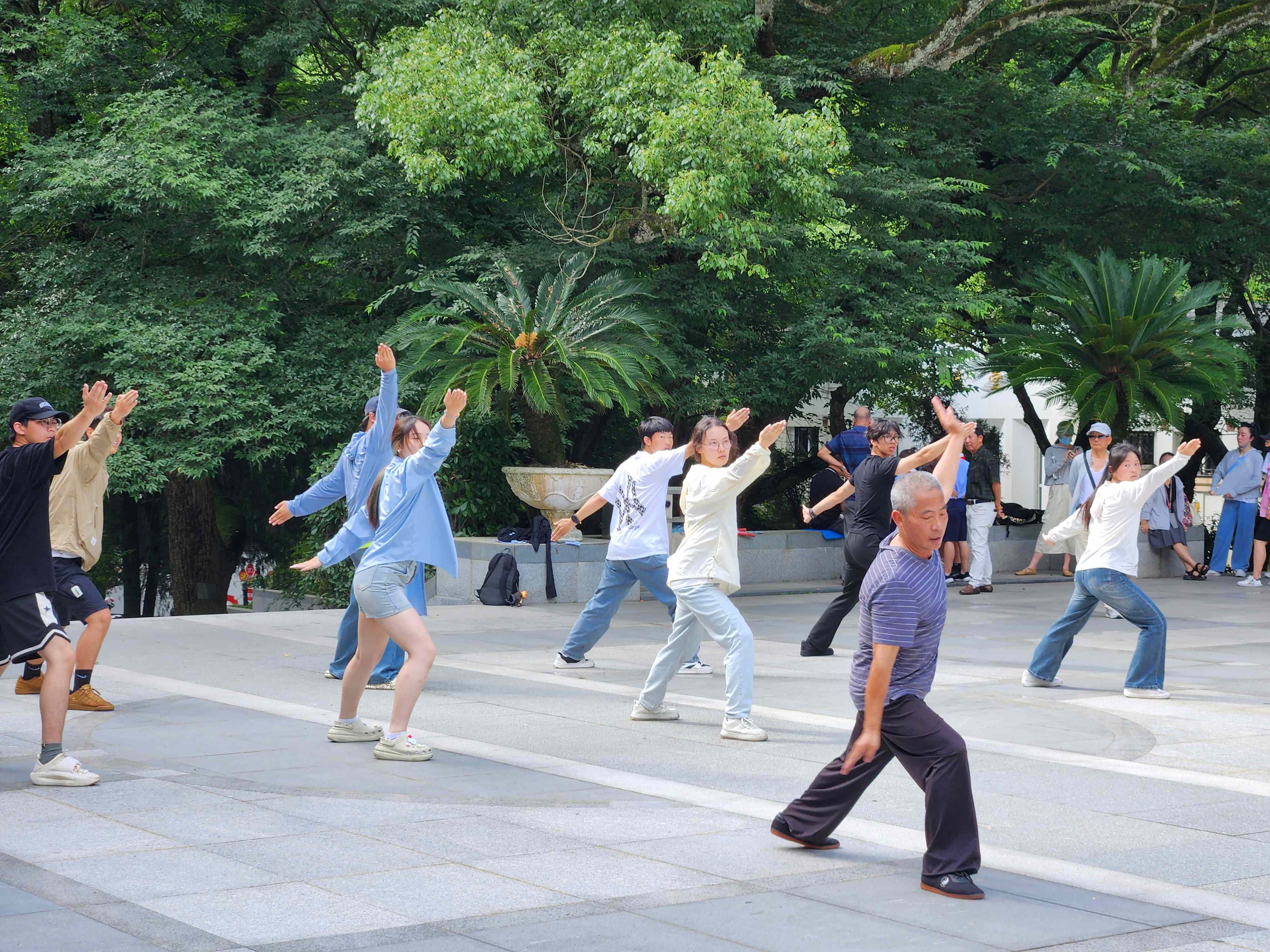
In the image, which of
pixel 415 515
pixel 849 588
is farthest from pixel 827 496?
pixel 415 515

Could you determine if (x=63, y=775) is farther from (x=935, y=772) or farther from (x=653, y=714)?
(x=935, y=772)

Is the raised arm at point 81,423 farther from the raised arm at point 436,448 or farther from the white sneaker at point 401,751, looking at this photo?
the white sneaker at point 401,751

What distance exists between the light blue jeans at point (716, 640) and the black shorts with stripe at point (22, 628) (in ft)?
10.6

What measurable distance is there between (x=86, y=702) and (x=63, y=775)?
2.16 m

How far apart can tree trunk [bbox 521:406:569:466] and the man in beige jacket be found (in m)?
7.58

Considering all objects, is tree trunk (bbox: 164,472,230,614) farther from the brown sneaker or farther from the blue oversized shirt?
the blue oversized shirt

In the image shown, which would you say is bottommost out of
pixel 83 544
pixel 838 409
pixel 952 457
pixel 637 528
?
pixel 83 544

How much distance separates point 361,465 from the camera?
891 centimetres

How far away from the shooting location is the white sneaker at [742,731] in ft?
25.1

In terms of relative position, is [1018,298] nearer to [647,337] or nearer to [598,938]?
[647,337]

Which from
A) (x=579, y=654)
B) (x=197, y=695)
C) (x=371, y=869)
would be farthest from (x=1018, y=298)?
(x=371, y=869)

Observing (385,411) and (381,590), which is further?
(385,411)

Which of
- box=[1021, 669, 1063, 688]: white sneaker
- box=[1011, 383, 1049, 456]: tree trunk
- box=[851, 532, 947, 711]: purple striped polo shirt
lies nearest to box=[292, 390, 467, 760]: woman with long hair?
box=[851, 532, 947, 711]: purple striped polo shirt

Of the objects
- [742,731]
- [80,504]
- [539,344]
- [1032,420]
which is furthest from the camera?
[1032,420]
